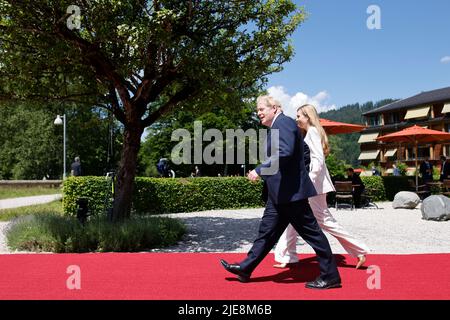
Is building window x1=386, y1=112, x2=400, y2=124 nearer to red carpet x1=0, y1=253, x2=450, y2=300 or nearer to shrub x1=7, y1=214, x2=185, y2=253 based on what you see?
shrub x1=7, y1=214, x2=185, y2=253

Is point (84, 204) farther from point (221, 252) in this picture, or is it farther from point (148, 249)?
point (221, 252)

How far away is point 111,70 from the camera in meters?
9.84

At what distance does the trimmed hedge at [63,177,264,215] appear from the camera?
1366cm

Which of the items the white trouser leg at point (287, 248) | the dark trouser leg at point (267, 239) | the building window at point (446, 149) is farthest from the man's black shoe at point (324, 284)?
the building window at point (446, 149)

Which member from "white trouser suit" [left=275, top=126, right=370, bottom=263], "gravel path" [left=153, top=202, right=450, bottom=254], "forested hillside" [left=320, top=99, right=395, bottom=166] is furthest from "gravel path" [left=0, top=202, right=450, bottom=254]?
"forested hillside" [left=320, top=99, right=395, bottom=166]

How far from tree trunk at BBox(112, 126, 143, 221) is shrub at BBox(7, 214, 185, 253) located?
3.65 feet

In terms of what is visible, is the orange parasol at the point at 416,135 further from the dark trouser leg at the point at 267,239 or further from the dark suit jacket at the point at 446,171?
the dark trouser leg at the point at 267,239

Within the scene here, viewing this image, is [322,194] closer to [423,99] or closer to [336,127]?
[336,127]

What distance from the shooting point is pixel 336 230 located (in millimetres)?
6207

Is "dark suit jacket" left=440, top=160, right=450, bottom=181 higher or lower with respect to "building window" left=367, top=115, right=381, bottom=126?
lower

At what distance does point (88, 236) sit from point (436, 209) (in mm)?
9451

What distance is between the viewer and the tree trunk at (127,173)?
34.6 feet

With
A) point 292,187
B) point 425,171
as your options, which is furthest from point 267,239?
point 425,171

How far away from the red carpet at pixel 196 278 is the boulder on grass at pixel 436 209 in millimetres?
5966
